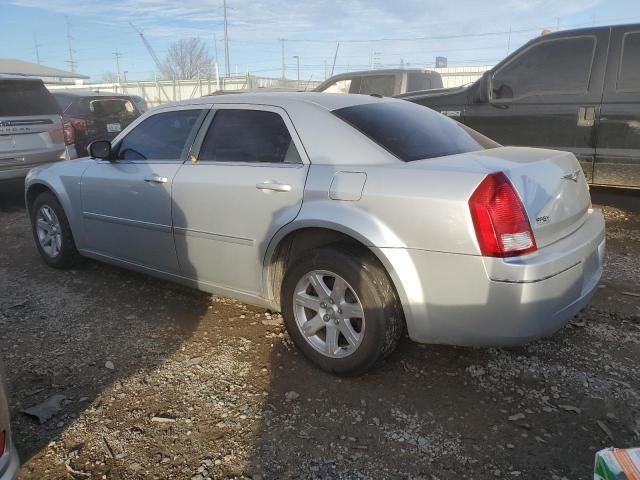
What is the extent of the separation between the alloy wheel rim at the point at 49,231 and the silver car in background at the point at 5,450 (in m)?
3.23

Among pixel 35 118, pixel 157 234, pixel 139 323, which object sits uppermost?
pixel 35 118

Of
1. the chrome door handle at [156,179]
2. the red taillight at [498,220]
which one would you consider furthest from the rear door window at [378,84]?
the red taillight at [498,220]

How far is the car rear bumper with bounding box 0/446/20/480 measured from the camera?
183 cm

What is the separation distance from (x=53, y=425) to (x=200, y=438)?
2.57 feet

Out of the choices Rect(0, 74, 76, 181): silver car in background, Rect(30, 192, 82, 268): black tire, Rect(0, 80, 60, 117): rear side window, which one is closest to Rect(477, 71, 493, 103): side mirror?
Rect(30, 192, 82, 268): black tire

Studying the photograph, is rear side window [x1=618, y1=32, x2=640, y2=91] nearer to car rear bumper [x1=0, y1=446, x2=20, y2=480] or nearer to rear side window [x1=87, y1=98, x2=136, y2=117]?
car rear bumper [x1=0, y1=446, x2=20, y2=480]

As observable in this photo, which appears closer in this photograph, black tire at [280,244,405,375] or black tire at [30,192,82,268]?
black tire at [280,244,405,375]

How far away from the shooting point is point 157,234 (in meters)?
3.86

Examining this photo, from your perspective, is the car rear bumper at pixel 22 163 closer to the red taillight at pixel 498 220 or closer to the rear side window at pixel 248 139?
the rear side window at pixel 248 139

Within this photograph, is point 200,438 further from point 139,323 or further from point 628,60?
point 628,60

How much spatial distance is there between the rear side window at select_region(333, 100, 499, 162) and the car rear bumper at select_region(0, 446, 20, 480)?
7.26ft

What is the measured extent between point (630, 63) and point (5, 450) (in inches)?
240

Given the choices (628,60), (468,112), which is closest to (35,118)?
(468,112)

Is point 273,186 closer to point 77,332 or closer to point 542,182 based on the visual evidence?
point 542,182
